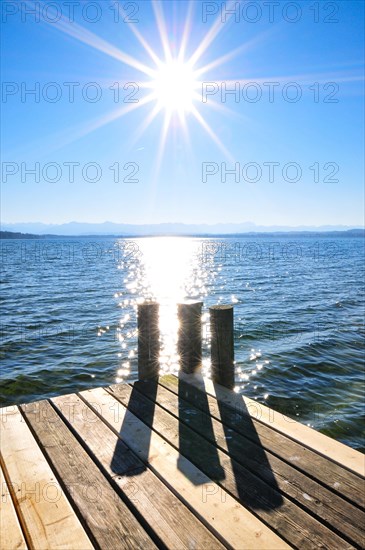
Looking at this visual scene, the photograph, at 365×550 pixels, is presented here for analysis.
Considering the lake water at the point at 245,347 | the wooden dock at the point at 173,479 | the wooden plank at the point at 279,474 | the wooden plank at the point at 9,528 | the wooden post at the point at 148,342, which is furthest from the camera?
the lake water at the point at 245,347

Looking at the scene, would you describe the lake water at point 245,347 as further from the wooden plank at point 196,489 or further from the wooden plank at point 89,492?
the wooden plank at point 89,492

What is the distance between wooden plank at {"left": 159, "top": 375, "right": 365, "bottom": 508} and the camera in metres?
3.45

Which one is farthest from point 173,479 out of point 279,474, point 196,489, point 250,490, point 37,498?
point 37,498

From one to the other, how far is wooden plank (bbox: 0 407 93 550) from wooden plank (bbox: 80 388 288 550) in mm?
844

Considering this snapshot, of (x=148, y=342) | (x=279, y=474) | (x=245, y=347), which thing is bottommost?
(x=245, y=347)

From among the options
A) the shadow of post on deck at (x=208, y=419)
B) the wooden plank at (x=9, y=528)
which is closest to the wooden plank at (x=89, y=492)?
the shadow of post on deck at (x=208, y=419)

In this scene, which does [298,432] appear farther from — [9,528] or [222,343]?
[9,528]

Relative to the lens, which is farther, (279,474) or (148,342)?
(148,342)

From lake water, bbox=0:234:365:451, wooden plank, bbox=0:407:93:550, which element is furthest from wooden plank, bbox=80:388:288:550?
lake water, bbox=0:234:365:451

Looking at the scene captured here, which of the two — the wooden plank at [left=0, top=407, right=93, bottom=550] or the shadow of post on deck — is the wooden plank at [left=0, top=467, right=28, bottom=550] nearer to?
the wooden plank at [left=0, top=407, right=93, bottom=550]

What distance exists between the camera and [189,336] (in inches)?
243

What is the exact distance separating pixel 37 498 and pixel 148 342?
305cm

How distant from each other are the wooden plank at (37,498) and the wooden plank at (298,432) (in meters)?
2.39

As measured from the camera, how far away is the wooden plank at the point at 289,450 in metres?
3.45
